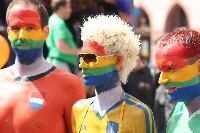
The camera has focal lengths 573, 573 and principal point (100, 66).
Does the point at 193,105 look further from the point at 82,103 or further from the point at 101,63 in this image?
the point at 82,103

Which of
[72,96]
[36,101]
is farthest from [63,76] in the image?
[36,101]

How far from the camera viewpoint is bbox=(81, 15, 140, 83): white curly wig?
3832mm

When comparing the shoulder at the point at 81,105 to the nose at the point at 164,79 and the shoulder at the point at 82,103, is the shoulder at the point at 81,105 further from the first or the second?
the nose at the point at 164,79

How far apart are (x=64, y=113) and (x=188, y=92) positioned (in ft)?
3.32

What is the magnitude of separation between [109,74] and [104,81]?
0.19 feet

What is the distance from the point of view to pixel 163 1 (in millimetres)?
23609

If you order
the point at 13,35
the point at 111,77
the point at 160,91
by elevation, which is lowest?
the point at 160,91

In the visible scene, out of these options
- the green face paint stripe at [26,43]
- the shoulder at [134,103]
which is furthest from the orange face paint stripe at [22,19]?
the shoulder at [134,103]

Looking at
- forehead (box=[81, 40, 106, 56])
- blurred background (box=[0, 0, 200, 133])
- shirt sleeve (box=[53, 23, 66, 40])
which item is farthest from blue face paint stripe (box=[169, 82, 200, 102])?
shirt sleeve (box=[53, 23, 66, 40])

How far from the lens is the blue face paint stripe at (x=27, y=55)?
4.15 metres

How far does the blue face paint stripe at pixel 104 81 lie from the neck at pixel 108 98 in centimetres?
3

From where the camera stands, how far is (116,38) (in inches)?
151

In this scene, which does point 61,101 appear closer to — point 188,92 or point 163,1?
point 188,92

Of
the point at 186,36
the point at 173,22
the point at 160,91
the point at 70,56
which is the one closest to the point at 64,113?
the point at 186,36
